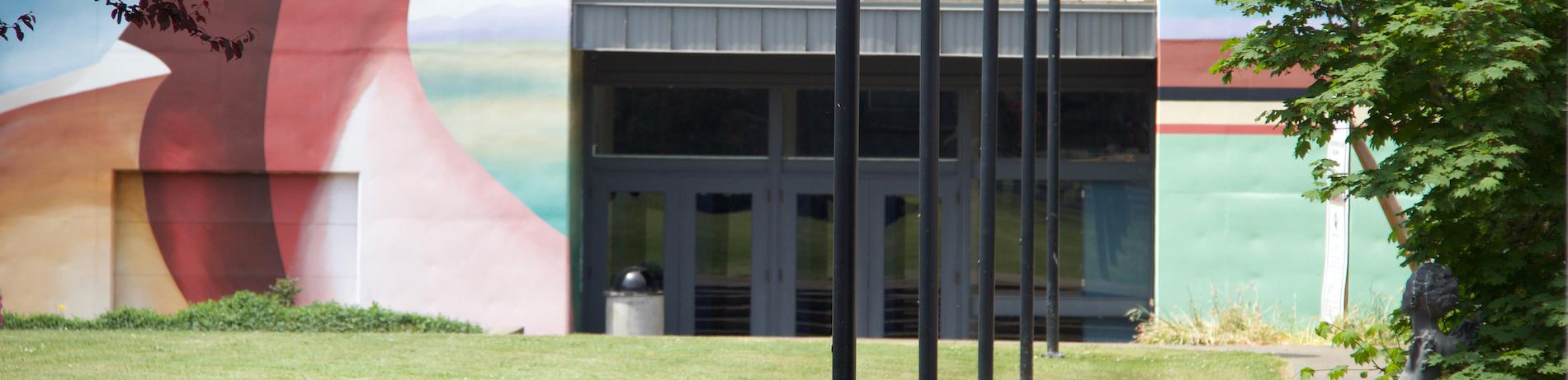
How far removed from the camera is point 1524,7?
22.9 feet

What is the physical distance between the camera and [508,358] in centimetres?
1272

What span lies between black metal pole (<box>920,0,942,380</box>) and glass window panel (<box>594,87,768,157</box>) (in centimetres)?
1119

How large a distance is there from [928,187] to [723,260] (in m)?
11.9

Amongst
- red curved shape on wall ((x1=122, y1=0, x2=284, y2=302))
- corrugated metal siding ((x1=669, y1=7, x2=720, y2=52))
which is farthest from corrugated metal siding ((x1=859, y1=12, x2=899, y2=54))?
red curved shape on wall ((x1=122, y1=0, x2=284, y2=302))

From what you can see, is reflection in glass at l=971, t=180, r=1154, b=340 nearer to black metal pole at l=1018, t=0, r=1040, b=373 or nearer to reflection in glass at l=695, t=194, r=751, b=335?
reflection in glass at l=695, t=194, r=751, b=335

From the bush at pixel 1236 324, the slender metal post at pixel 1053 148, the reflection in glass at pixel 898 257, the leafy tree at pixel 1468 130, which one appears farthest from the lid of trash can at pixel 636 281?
the leafy tree at pixel 1468 130

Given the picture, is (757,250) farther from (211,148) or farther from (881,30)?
(211,148)

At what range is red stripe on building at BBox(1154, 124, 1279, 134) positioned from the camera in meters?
Result: 17.3

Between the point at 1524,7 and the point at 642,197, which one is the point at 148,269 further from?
the point at 1524,7

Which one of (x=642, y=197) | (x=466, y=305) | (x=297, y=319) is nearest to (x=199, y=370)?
(x=297, y=319)

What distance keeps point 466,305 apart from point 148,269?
3.87 m

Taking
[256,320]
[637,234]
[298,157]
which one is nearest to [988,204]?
Answer: [256,320]

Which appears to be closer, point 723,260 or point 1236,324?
point 1236,324

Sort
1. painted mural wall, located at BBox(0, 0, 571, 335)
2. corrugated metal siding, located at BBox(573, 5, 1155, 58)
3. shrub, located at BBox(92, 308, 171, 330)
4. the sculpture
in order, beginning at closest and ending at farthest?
the sculpture, shrub, located at BBox(92, 308, 171, 330), painted mural wall, located at BBox(0, 0, 571, 335), corrugated metal siding, located at BBox(573, 5, 1155, 58)
